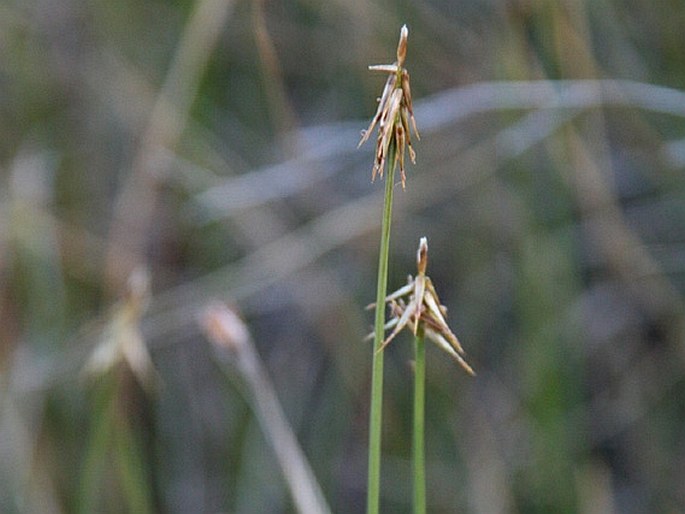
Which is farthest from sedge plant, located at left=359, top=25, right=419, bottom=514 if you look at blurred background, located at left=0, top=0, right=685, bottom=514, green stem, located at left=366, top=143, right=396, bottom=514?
blurred background, located at left=0, top=0, right=685, bottom=514

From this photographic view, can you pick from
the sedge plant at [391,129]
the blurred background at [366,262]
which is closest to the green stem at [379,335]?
the sedge plant at [391,129]

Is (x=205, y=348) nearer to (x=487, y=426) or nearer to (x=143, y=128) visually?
(x=143, y=128)

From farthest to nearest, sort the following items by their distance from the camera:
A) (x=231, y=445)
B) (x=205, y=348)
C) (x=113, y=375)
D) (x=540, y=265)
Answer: (x=205, y=348)
(x=231, y=445)
(x=540, y=265)
(x=113, y=375)

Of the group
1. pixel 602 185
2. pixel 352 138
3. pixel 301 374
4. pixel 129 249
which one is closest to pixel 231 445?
pixel 301 374

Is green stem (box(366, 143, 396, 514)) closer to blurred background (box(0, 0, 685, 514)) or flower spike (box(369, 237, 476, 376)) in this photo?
flower spike (box(369, 237, 476, 376))

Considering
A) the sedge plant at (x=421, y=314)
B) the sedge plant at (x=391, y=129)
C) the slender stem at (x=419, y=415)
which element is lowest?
the slender stem at (x=419, y=415)

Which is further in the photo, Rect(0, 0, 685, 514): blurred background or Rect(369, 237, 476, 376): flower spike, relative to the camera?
Rect(0, 0, 685, 514): blurred background

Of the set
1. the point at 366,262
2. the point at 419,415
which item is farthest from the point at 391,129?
the point at 366,262

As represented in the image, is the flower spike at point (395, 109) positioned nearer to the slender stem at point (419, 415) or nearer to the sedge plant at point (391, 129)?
the sedge plant at point (391, 129)
